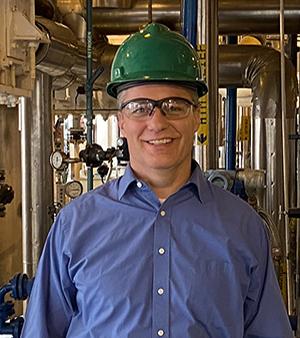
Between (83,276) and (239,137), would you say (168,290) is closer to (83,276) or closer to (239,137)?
(83,276)

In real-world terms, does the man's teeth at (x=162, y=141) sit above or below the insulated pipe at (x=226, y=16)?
below

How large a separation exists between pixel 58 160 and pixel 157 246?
5.62 feet

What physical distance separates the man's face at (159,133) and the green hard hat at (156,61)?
0.02m

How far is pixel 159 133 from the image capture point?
3.34 ft

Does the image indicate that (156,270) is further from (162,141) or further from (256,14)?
(256,14)

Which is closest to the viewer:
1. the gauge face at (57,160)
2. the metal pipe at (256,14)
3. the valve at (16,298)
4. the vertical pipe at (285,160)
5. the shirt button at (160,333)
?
the shirt button at (160,333)

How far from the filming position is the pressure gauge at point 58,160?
2.68 meters

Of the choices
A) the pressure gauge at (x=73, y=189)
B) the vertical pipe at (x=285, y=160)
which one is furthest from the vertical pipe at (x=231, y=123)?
the vertical pipe at (x=285, y=160)

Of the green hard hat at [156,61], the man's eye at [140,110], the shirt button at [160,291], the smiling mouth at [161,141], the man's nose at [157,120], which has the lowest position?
the shirt button at [160,291]

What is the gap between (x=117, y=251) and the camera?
1.05m

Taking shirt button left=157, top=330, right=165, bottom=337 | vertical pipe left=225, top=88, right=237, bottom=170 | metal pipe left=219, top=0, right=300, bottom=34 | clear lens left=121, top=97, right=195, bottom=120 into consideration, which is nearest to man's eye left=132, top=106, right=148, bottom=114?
clear lens left=121, top=97, right=195, bottom=120

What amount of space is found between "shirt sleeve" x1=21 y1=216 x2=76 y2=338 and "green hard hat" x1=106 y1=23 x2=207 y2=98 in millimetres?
309

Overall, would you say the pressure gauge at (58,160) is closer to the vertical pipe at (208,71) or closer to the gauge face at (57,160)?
the gauge face at (57,160)

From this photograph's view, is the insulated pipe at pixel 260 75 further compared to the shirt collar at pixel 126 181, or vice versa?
the insulated pipe at pixel 260 75
